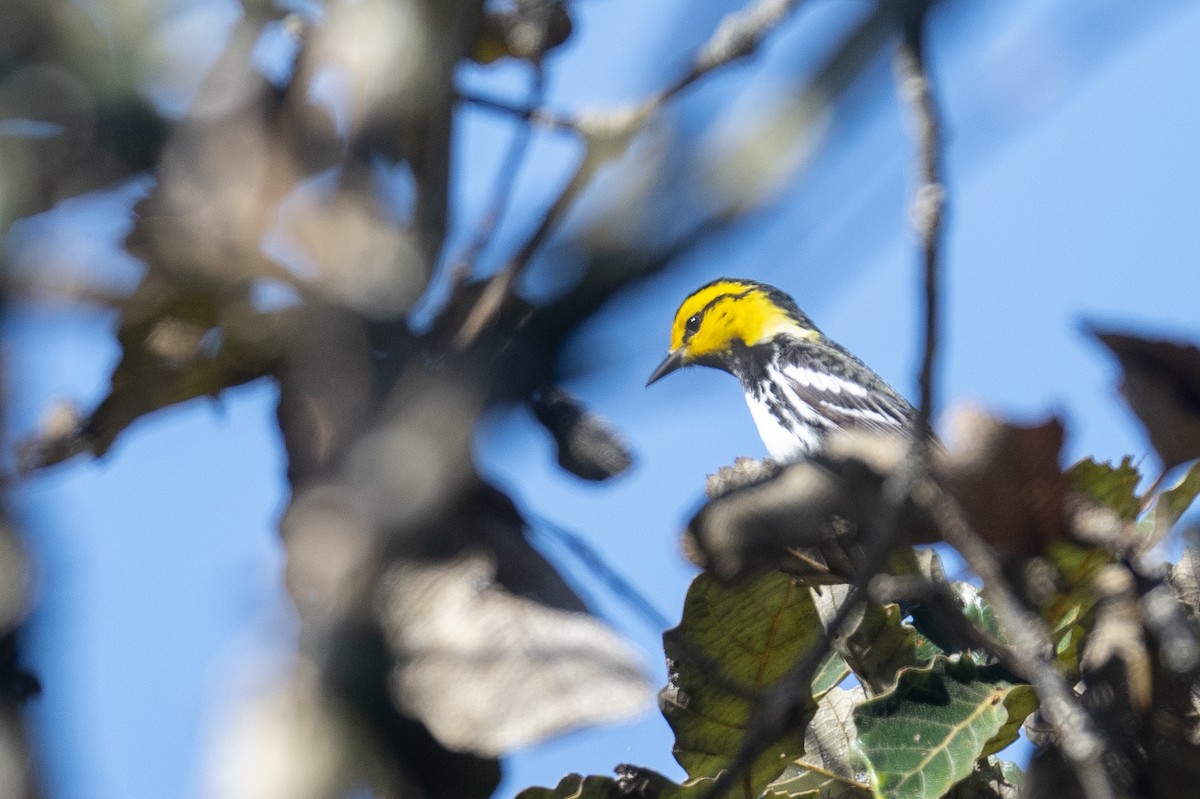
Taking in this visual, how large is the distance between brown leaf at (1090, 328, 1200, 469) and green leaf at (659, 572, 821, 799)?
55 cm

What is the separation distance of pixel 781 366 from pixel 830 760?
3.52 meters

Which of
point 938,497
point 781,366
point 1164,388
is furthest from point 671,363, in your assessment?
point 938,497

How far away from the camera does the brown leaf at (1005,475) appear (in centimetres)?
137

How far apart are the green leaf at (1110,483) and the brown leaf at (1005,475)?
263mm

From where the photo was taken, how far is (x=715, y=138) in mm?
936

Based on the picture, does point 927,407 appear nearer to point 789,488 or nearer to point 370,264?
point 789,488

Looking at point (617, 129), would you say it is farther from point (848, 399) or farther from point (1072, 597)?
point (848, 399)

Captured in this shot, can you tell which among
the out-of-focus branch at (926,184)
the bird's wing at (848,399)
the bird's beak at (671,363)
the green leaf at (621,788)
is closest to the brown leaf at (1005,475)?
the out-of-focus branch at (926,184)

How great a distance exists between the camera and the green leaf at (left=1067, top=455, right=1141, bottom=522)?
1671 millimetres

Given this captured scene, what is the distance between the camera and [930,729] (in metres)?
1.68

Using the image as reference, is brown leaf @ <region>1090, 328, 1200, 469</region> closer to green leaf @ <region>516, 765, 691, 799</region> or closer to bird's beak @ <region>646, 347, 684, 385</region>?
green leaf @ <region>516, 765, 691, 799</region>

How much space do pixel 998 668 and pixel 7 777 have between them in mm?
1328

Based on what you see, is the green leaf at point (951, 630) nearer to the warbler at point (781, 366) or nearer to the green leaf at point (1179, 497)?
the green leaf at point (1179, 497)

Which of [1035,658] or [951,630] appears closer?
[1035,658]
